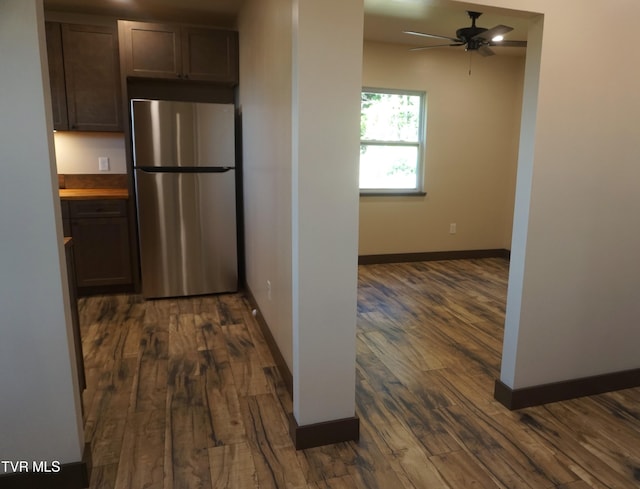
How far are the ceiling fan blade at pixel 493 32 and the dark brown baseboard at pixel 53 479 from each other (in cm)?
365

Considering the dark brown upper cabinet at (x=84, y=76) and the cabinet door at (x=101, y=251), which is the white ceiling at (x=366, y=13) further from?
the cabinet door at (x=101, y=251)

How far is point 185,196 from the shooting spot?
3941mm

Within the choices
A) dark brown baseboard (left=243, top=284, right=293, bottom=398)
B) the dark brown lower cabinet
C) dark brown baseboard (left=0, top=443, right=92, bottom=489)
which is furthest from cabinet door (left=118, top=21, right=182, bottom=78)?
A: dark brown baseboard (left=0, top=443, right=92, bottom=489)

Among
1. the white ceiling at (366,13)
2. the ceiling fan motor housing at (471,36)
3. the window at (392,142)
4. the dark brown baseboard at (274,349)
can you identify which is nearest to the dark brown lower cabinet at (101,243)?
the dark brown baseboard at (274,349)

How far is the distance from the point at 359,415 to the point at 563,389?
3.67 ft

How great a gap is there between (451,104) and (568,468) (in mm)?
4459

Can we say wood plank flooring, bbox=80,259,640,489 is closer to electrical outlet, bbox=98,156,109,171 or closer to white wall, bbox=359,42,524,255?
electrical outlet, bbox=98,156,109,171

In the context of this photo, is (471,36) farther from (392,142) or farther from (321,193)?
(321,193)

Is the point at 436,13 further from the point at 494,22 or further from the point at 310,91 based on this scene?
the point at 310,91

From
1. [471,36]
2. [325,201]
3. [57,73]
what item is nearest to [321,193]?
[325,201]

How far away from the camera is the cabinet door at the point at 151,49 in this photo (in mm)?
3832

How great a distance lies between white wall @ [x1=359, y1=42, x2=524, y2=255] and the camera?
524 cm

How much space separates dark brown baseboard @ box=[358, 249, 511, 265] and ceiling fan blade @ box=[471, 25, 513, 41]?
2696 mm

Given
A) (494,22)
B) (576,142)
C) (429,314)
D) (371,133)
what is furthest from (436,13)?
(429,314)
